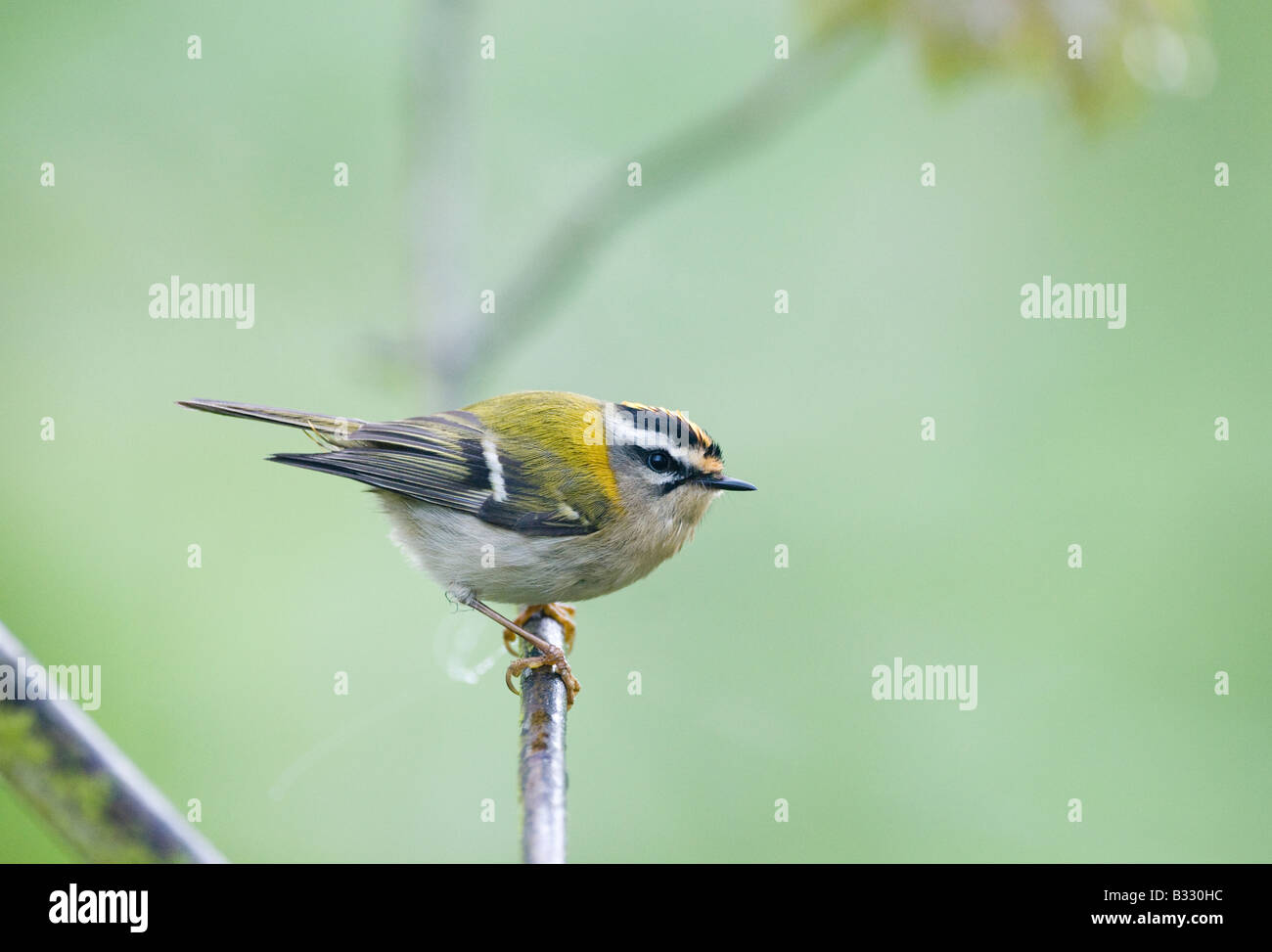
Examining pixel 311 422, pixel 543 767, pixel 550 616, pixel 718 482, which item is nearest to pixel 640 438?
pixel 718 482

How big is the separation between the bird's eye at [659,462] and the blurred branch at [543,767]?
1.82ft

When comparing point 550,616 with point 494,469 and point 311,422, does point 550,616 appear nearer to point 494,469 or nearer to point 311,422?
point 494,469

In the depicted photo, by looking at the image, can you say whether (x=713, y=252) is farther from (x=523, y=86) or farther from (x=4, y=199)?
(x=4, y=199)

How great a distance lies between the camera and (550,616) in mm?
2707

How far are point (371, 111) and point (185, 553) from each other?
203 centimetres

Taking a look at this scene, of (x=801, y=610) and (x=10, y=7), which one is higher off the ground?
(x=10, y=7)

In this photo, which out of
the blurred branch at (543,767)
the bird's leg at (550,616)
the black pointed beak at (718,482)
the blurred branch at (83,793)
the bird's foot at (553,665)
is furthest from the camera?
the bird's leg at (550,616)

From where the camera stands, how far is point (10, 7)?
393 cm

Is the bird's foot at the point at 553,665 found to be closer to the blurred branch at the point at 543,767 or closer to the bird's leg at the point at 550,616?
the blurred branch at the point at 543,767

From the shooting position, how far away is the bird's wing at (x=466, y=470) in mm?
2475

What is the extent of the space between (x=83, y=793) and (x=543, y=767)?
592 millimetres

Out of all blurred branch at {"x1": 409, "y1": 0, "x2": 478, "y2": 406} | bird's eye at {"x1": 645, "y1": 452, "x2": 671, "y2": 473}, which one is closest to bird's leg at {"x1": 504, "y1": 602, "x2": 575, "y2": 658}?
bird's eye at {"x1": 645, "y1": 452, "x2": 671, "y2": 473}

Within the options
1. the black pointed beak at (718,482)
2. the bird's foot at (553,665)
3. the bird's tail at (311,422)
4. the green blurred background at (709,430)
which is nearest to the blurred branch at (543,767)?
the bird's foot at (553,665)
